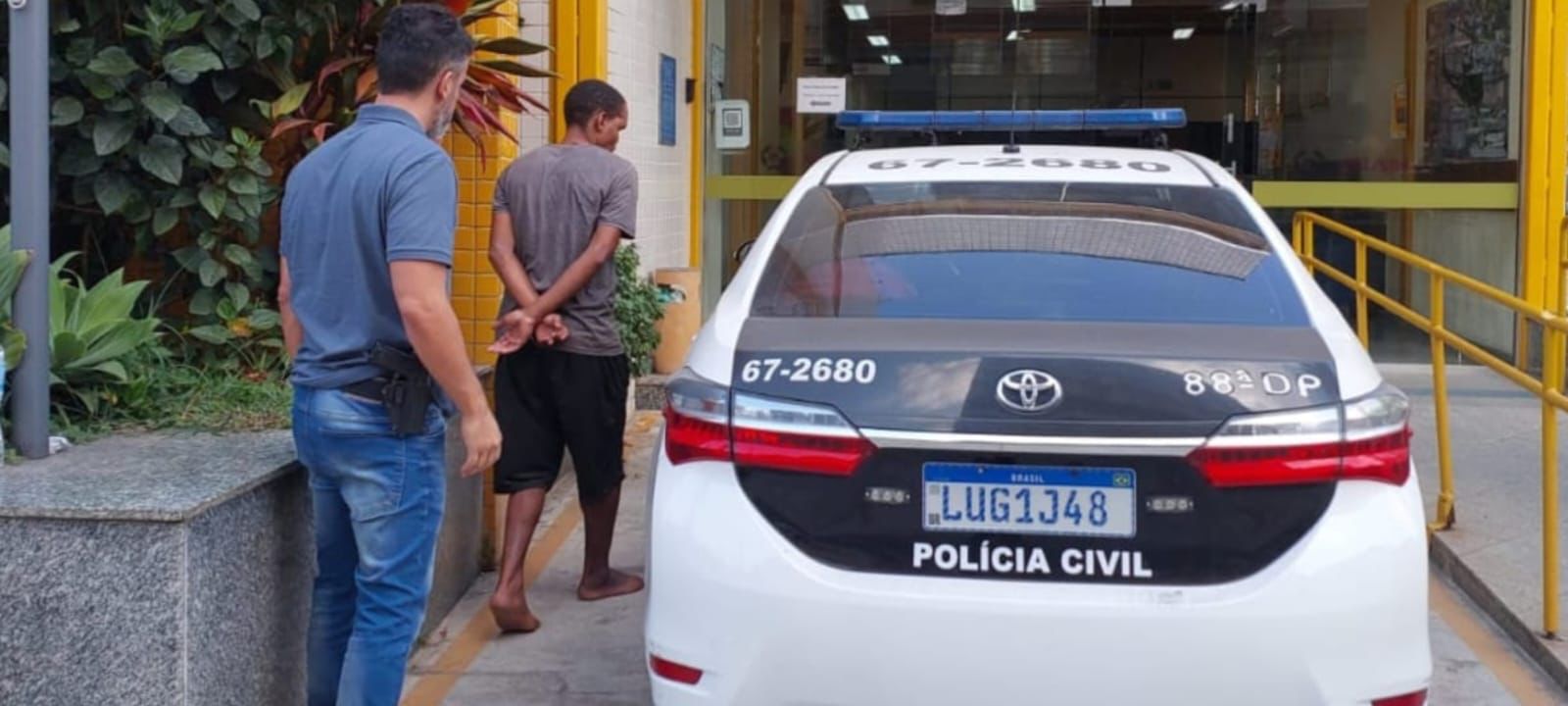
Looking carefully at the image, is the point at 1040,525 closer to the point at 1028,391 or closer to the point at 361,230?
the point at 1028,391

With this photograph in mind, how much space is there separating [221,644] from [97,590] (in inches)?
12.1

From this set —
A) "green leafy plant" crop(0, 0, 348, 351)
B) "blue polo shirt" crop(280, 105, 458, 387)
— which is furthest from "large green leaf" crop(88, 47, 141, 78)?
"blue polo shirt" crop(280, 105, 458, 387)

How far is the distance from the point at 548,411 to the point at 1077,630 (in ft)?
8.18

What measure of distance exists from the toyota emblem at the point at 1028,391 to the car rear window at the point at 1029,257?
1.33 ft

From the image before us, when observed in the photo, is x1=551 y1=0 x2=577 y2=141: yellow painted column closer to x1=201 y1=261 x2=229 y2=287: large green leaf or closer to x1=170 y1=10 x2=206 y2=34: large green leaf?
x1=201 y1=261 x2=229 y2=287: large green leaf

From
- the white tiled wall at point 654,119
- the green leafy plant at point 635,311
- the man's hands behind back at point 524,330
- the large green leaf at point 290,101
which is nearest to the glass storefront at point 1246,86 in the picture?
the white tiled wall at point 654,119

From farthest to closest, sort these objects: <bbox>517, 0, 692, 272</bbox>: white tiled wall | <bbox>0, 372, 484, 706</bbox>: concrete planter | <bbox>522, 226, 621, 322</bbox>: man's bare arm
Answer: <bbox>517, 0, 692, 272</bbox>: white tiled wall < <bbox>522, 226, 621, 322</bbox>: man's bare arm < <bbox>0, 372, 484, 706</bbox>: concrete planter

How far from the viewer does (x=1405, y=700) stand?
11.1 ft

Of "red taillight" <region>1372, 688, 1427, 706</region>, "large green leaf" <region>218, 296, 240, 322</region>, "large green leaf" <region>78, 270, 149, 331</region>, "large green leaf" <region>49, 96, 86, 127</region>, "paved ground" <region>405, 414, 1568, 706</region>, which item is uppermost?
"large green leaf" <region>49, 96, 86, 127</region>

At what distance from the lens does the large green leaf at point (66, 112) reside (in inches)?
194

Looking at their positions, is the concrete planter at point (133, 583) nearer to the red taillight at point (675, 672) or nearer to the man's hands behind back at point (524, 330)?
the red taillight at point (675, 672)

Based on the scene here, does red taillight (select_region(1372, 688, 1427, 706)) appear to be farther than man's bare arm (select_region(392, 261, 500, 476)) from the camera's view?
No

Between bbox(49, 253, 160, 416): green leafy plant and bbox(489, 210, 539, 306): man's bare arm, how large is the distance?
1079 mm

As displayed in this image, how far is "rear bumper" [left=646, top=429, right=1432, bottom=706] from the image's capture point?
128 inches
